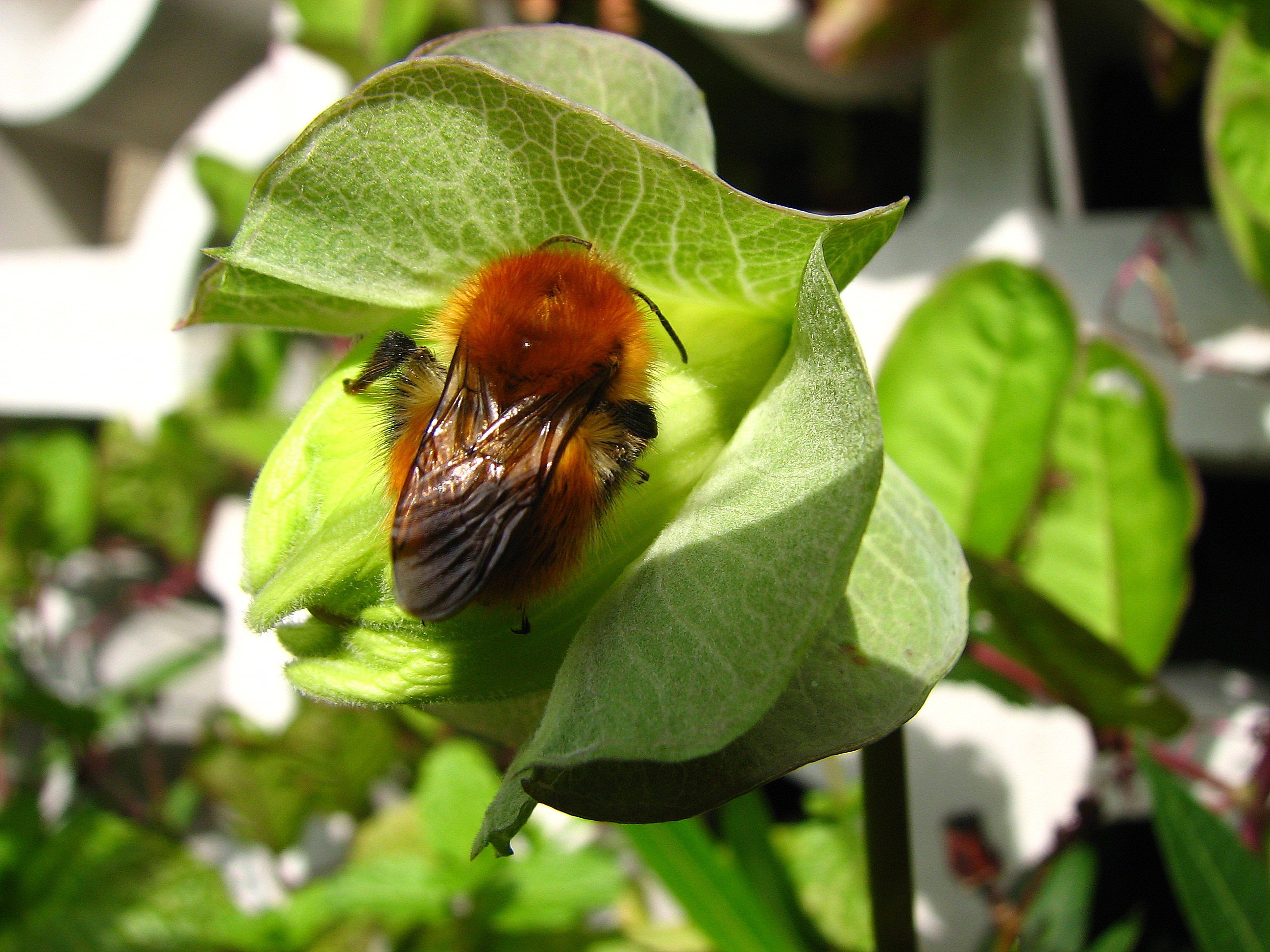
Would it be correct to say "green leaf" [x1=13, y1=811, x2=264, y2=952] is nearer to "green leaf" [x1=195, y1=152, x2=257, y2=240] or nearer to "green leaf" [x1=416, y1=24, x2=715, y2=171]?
"green leaf" [x1=195, y1=152, x2=257, y2=240]

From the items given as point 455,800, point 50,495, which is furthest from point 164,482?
point 455,800

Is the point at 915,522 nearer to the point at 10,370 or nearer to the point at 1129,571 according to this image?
the point at 1129,571

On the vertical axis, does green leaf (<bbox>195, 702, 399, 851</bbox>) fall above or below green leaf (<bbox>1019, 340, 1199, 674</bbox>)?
below

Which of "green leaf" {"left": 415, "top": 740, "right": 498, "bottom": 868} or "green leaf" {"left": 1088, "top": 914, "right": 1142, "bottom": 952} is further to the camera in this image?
"green leaf" {"left": 415, "top": 740, "right": 498, "bottom": 868}

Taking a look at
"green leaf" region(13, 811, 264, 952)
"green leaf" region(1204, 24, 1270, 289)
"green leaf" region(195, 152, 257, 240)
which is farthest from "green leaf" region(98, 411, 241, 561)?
"green leaf" region(1204, 24, 1270, 289)

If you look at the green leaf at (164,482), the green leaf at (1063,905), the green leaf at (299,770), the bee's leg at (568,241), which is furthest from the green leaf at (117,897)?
the bee's leg at (568,241)
